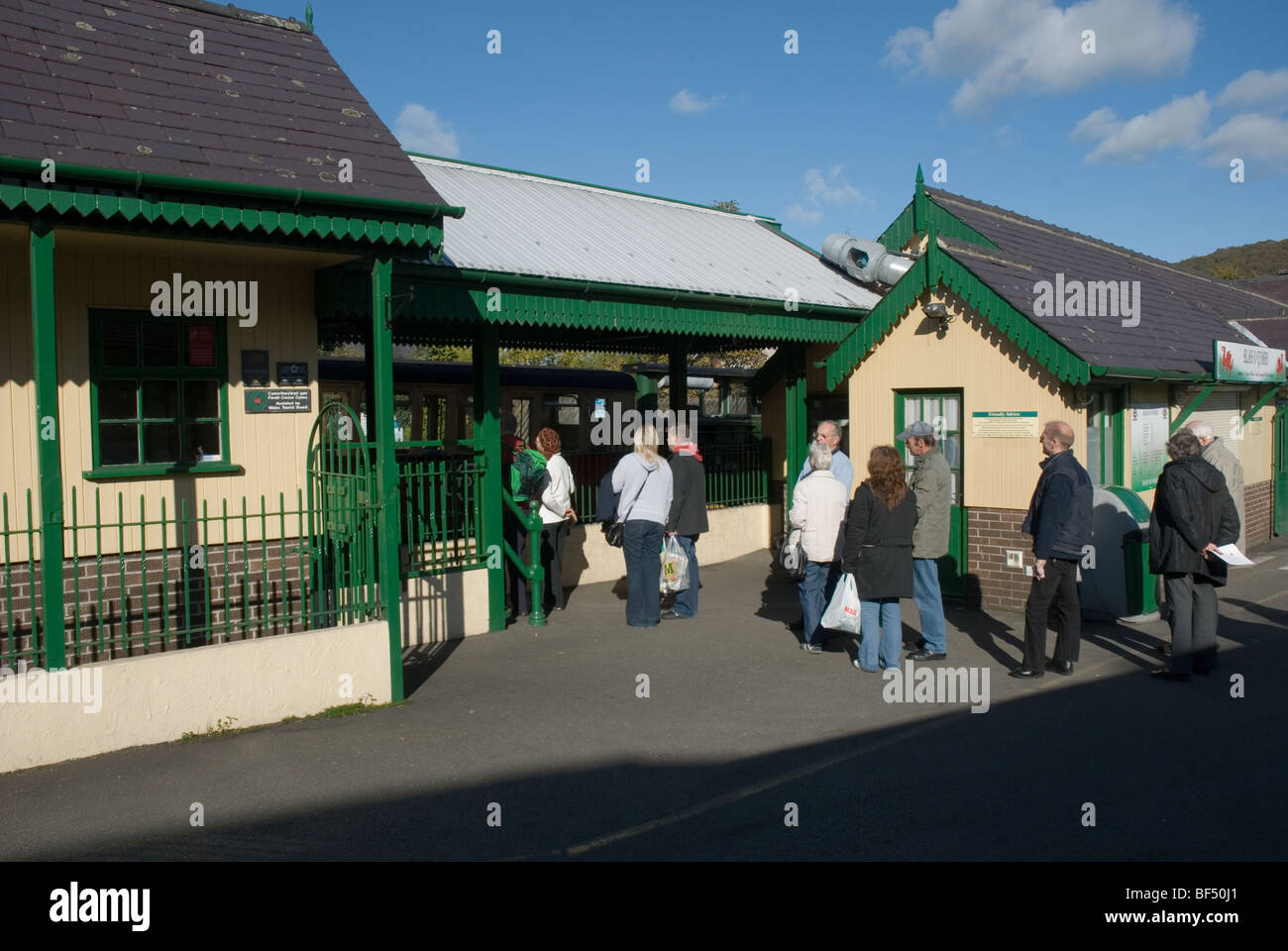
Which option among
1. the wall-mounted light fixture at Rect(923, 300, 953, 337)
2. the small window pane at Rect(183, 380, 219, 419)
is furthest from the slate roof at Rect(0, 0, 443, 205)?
the wall-mounted light fixture at Rect(923, 300, 953, 337)

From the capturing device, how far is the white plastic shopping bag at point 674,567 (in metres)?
9.62

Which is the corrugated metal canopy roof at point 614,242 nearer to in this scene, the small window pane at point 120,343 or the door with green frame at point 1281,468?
the small window pane at point 120,343

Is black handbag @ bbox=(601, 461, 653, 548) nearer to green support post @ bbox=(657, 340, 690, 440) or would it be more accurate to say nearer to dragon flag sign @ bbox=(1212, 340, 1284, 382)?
green support post @ bbox=(657, 340, 690, 440)

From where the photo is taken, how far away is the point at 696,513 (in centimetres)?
980

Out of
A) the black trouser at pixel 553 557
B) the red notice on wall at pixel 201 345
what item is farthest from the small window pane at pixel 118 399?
the black trouser at pixel 553 557

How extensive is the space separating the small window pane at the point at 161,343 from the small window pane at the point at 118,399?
0.21m

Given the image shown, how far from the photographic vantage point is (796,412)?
13.7 metres

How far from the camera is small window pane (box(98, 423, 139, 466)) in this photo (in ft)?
24.8

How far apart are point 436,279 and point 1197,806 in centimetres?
651

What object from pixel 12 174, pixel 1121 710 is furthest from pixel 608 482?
pixel 12 174

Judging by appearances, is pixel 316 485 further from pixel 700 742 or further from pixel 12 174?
pixel 700 742

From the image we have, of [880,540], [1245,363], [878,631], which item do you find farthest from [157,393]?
[1245,363]

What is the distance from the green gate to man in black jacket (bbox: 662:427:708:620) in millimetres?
3104
